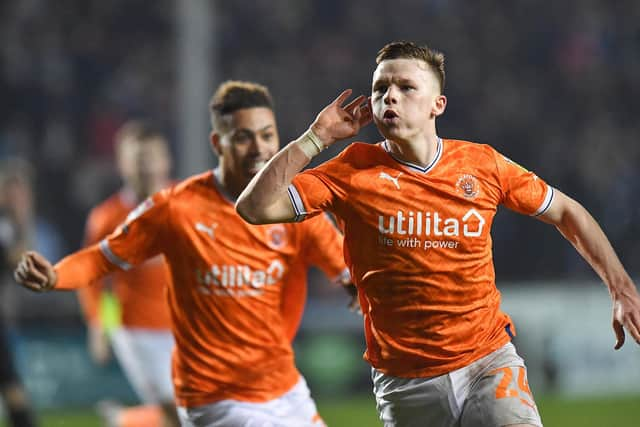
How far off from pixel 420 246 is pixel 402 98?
1.85ft

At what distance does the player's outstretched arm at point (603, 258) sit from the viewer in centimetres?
435

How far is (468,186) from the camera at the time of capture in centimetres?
439

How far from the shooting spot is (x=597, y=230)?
4461 millimetres

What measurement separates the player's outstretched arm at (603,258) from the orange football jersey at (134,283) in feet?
12.4

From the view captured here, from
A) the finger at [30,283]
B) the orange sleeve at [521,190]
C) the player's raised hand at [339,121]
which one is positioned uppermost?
the player's raised hand at [339,121]

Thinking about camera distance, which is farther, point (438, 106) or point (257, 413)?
point (257, 413)

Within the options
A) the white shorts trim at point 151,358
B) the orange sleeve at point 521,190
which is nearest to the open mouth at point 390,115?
the orange sleeve at point 521,190

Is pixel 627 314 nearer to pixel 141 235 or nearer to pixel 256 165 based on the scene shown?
pixel 256 165

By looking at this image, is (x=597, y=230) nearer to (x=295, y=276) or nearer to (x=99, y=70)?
(x=295, y=276)

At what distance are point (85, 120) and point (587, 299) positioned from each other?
619 cm

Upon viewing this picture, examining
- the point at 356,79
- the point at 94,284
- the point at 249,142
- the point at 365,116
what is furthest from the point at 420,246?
the point at 356,79

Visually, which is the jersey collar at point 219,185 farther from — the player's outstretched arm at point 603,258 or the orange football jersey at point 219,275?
the player's outstretched arm at point 603,258

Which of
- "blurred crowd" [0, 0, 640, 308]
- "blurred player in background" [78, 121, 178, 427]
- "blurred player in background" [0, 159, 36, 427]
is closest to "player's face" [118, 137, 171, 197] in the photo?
"blurred player in background" [78, 121, 178, 427]

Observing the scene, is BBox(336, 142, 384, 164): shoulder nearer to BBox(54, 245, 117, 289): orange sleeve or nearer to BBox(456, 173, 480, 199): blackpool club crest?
BBox(456, 173, 480, 199): blackpool club crest
